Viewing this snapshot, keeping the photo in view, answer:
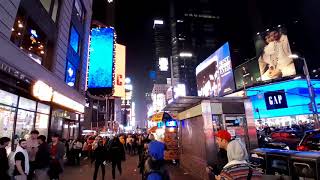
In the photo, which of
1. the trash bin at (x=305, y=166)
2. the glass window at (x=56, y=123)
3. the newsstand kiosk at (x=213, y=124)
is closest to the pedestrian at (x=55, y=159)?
the newsstand kiosk at (x=213, y=124)

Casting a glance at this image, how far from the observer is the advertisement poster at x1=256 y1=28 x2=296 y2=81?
1417 inches

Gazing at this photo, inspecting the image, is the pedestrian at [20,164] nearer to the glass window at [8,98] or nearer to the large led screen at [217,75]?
the glass window at [8,98]

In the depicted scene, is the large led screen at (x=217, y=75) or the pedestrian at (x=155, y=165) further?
the large led screen at (x=217, y=75)

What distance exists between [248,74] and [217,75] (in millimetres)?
6537

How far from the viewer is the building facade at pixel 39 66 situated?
10562 mm

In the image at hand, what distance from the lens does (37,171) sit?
26.3ft

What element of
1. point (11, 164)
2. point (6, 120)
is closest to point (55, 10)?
point (6, 120)

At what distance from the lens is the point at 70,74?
71.4 ft

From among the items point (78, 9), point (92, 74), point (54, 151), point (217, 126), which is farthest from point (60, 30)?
point (217, 126)

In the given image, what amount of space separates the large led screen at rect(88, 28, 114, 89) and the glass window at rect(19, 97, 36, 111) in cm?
1315

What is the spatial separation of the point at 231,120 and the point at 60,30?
48.9 feet

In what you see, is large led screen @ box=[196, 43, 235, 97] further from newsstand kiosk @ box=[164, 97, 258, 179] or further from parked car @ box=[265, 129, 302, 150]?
newsstand kiosk @ box=[164, 97, 258, 179]

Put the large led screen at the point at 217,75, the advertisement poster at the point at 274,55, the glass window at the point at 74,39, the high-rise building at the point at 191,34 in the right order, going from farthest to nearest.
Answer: the high-rise building at the point at 191,34 < the large led screen at the point at 217,75 < the advertisement poster at the point at 274,55 < the glass window at the point at 74,39

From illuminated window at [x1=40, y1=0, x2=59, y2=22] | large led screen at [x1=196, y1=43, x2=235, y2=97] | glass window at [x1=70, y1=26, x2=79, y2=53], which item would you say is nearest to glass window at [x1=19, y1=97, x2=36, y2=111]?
illuminated window at [x1=40, y1=0, x2=59, y2=22]
